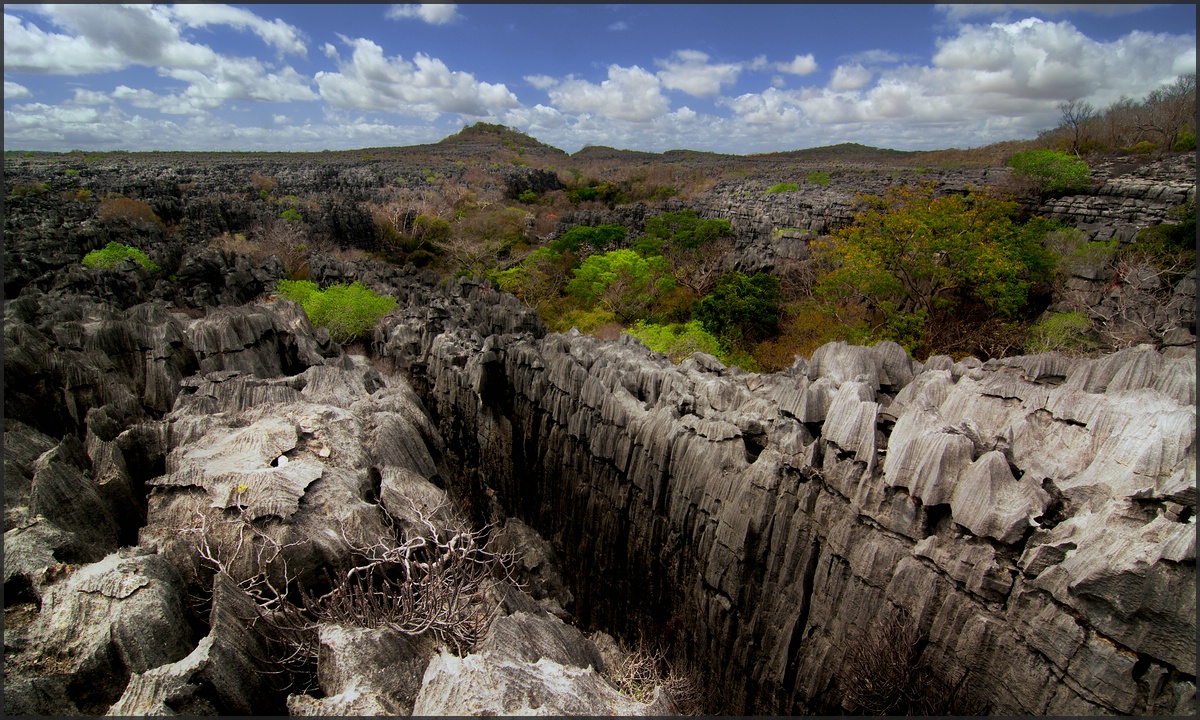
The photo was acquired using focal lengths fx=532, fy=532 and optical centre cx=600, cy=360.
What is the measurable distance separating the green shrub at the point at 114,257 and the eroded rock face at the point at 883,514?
29501mm

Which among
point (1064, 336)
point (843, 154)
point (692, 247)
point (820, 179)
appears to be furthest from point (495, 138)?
point (1064, 336)

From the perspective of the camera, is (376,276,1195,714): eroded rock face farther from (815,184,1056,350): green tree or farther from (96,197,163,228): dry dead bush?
(96,197,163,228): dry dead bush

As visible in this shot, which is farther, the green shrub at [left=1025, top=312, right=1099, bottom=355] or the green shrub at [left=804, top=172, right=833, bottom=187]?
the green shrub at [left=804, top=172, right=833, bottom=187]

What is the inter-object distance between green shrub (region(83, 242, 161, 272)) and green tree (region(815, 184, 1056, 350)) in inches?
1500

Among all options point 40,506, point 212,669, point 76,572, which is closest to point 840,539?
point 212,669

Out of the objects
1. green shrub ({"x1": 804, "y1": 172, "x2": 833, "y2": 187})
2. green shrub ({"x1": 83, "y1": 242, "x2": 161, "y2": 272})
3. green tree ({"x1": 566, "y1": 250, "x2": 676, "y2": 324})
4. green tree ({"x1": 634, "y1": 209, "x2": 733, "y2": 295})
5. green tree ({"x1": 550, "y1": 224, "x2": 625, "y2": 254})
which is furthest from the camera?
green shrub ({"x1": 804, "y1": 172, "x2": 833, "y2": 187})

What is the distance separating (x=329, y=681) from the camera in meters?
5.27

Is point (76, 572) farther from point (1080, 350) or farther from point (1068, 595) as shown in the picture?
point (1080, 350)

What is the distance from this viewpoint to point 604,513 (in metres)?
13.4

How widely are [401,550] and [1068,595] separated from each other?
8.28m

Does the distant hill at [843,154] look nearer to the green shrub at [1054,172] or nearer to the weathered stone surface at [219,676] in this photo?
the green shrub at [1054,172]

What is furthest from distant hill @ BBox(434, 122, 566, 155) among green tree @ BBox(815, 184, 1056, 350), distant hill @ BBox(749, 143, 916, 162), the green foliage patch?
green tree @ BBox(815, 184, 1056, 350)

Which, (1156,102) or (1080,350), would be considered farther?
(1156,102)

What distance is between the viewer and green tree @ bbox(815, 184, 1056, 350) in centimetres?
2236
